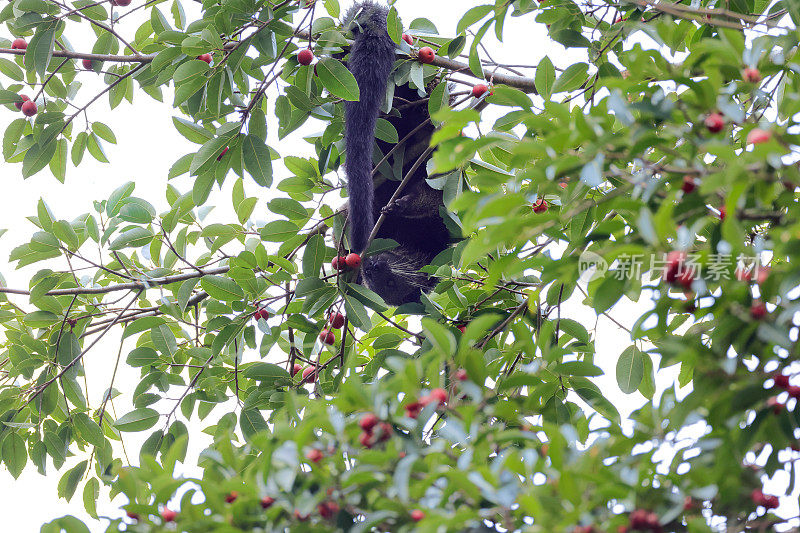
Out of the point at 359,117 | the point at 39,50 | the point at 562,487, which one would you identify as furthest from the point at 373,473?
the point at 39,50

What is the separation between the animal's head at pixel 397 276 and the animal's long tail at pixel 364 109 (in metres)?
0.40

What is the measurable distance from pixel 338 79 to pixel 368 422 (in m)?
1.08

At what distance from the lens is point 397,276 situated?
2221 mm

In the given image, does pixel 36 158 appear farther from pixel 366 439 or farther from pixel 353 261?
pixel 366 439

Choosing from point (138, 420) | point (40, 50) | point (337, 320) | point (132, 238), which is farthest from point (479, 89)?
point (138, 420)

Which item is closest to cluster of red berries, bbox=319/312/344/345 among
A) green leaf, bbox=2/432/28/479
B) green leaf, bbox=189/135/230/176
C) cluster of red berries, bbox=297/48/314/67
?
green leaf, bbox=189/135/230/176

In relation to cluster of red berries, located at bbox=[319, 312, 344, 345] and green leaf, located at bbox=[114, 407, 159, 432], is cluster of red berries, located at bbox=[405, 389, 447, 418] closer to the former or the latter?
cluster of red berries, located at bbox=[319, 312, 344, 345]

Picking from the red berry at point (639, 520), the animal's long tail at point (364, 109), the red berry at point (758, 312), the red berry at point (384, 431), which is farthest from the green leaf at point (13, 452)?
the red berry at point (758, 312)

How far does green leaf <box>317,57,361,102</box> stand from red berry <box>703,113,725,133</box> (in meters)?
0.97

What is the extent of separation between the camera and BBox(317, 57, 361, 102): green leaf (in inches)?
67.8

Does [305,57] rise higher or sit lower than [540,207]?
higher

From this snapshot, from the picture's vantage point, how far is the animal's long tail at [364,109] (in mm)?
1672

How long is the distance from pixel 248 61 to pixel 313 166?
32 centimetres

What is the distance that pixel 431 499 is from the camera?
0.82 m
